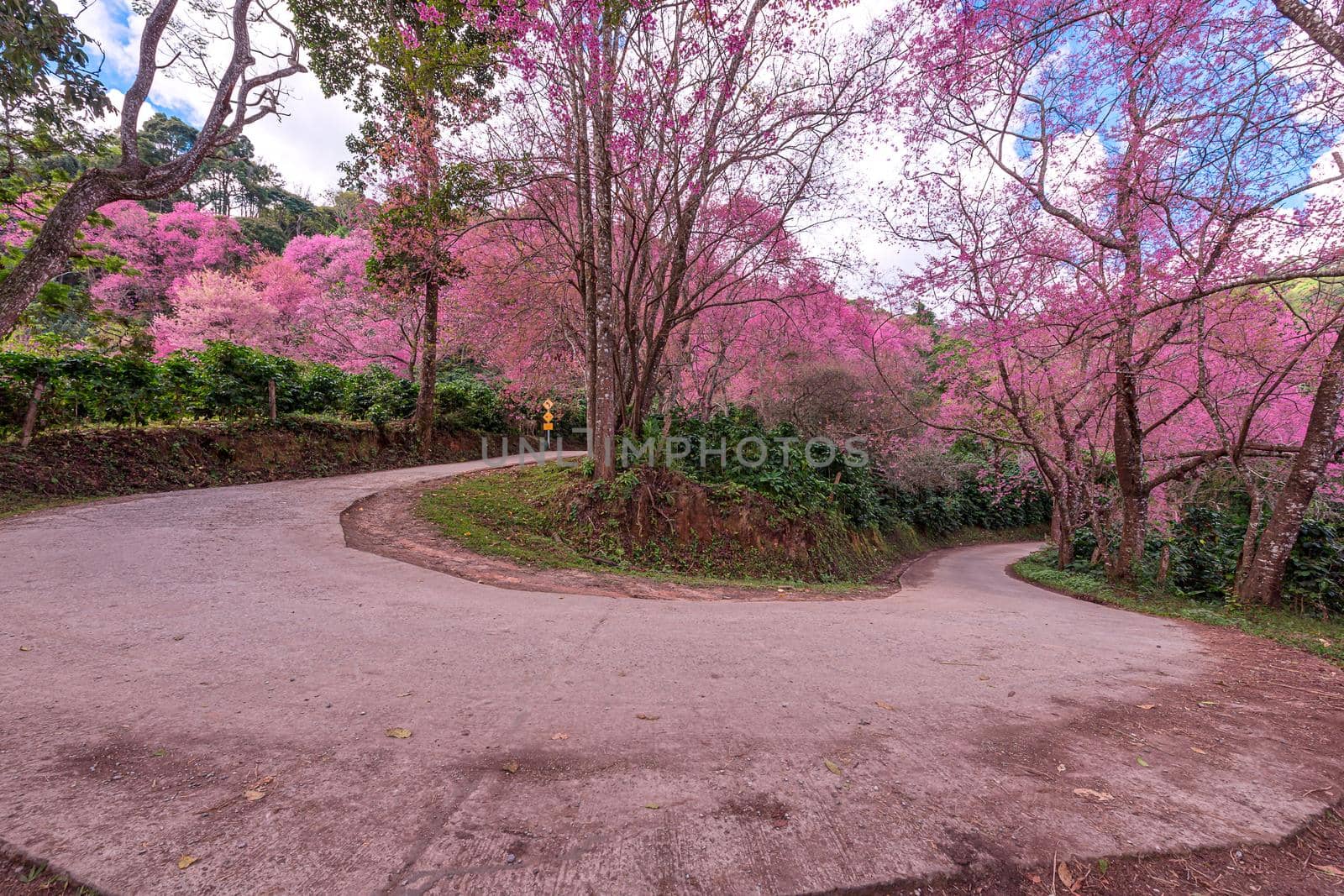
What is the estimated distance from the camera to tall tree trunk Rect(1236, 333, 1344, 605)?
224 inches

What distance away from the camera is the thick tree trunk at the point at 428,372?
12.1m

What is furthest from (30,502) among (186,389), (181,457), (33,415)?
(186,389)

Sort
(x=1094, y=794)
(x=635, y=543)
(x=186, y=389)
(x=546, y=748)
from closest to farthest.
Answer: (x=1094, y=794) < (x=546, y=748) < (x=635, y=543) < (x=186, y=389)

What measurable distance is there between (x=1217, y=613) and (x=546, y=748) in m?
8.47

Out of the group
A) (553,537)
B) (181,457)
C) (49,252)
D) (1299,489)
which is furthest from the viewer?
(181,457)

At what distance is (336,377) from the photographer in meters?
12.9

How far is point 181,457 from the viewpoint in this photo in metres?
8.70

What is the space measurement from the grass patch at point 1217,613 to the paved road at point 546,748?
5.00ft

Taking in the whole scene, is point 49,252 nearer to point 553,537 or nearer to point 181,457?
point 181,457

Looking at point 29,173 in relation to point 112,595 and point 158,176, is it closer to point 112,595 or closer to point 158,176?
point 158,176

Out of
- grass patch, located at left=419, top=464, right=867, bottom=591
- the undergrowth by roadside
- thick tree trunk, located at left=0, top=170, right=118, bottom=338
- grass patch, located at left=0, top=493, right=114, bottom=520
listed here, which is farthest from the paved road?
thick tree trunk, located at left=0, top=170, right=118, bottom=338

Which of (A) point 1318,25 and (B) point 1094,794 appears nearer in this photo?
(B) point 1094,794

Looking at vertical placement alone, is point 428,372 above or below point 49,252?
below

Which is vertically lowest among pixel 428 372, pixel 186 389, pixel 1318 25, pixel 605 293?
pixel 186 389
